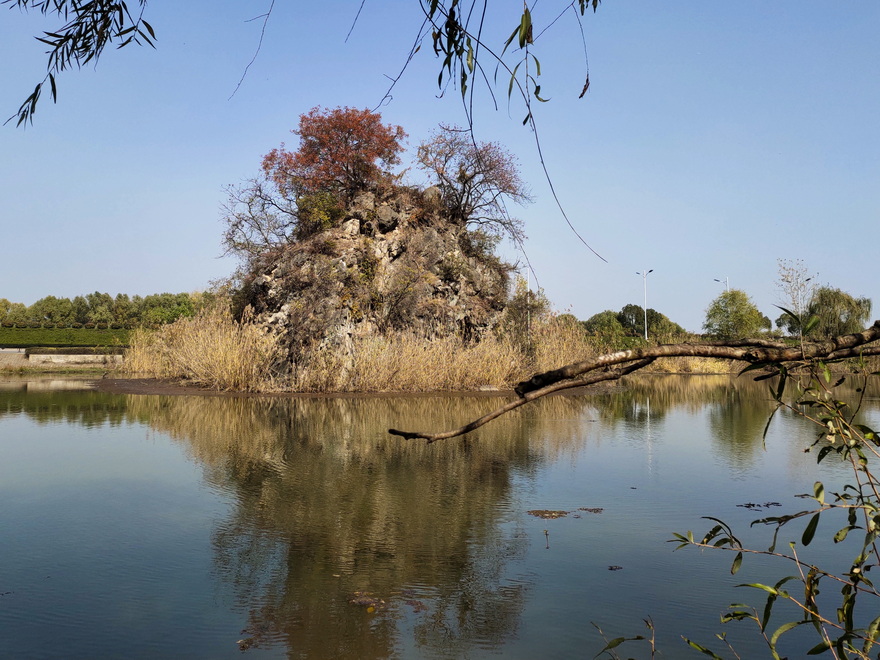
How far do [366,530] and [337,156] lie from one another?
1759cm

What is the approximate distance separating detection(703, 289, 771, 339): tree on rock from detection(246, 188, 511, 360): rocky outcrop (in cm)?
2272

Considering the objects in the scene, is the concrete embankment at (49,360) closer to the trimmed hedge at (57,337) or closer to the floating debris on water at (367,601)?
the trimmed hedge at (57,337)

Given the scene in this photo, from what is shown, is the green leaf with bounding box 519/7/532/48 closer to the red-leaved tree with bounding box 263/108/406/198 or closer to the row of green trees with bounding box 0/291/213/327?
the red-leaved tree with bounding box 263/108/406/198

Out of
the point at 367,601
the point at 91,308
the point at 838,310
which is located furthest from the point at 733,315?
the point at 91,308

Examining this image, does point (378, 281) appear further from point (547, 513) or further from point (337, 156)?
point (547, 513)

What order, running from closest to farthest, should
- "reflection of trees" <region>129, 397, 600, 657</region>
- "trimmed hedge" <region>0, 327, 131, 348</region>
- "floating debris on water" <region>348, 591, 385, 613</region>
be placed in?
"reflection of trees" <region>129, 397, 600, 657</region>, "floating debris on water" <region>348, 591, 385, 613</region>, "trimmed hedge" <region>0, 327, 131, 348</region>

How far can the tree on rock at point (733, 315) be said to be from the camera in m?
40.5

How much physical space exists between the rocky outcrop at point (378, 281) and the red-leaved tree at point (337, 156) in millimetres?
818

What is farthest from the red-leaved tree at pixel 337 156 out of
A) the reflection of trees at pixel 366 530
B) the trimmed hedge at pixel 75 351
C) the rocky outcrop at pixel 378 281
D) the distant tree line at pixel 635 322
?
the distant tree line at pixel 635 322

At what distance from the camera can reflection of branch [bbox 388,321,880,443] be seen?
1.56 meters

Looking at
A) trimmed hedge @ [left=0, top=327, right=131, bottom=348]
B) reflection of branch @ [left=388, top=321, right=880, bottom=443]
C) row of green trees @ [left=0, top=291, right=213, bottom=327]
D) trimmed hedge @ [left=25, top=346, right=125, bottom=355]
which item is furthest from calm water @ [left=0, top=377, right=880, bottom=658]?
row of green trees @ [left=0, top=291, right=213, bottom=327]

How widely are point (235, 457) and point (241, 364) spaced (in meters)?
9.60

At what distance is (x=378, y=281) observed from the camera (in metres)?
20.9

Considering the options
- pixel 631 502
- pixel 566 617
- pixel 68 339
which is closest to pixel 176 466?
pixel 631 502
